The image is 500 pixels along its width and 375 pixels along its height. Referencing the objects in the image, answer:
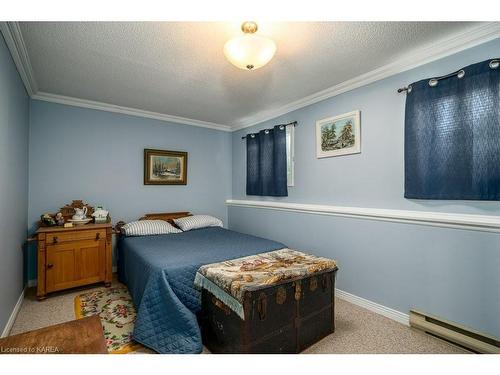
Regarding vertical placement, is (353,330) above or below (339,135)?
below

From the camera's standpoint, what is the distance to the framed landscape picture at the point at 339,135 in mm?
2508

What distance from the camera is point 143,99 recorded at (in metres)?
3.08

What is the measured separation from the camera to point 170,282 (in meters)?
1.83

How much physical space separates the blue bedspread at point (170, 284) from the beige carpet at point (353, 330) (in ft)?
2.21

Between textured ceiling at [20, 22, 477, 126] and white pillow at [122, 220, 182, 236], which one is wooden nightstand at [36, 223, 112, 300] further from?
textured ceiling at [20, 22, 477, 126]

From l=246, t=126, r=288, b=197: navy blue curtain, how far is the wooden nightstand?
2061 mm

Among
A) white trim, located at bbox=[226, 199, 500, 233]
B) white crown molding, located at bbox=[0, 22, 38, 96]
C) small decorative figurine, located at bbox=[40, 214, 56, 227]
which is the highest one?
white crown molding, located at bbox=[0, 22, 38, 96]

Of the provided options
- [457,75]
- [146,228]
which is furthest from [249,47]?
[146,228]

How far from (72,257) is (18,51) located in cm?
196

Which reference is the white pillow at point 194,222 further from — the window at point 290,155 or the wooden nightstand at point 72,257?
the window at point 290,155

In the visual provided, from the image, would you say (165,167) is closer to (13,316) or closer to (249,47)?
(13,316)

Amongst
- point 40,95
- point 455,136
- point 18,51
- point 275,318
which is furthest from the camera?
point 40,95

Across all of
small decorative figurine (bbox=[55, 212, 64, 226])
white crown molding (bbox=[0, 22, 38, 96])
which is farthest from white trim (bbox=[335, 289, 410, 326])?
white crown molding (bbox=[0, 22, 38, 96])

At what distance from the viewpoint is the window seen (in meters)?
3.24
